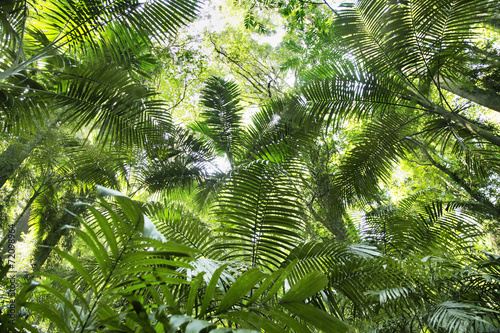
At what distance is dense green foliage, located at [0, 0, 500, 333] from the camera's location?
837 millimetres

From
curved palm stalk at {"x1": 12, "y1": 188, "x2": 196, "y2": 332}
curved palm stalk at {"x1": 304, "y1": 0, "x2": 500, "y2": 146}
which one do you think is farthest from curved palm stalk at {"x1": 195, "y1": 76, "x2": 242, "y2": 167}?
curved palm stalk at {"x1": 12, "y1": 188, "x2": 196, "y2": 332}

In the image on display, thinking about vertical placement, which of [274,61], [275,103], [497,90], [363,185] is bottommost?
[363,185]

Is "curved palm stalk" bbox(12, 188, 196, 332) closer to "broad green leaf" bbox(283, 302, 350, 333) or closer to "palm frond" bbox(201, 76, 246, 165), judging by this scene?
"broad green leaf" bbox(283, 302, 350, 333)

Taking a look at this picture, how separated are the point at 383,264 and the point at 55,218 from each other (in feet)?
20.6

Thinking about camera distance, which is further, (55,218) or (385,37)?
(55,218)

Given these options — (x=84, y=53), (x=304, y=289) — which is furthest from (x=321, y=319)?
(x=84, y=53)

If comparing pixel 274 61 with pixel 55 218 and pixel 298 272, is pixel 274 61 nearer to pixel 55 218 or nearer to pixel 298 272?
pixel 55 218

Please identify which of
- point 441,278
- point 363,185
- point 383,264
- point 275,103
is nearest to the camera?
point 383,264

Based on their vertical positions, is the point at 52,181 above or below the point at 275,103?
below

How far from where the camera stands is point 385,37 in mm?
3264

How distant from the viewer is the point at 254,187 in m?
2.02

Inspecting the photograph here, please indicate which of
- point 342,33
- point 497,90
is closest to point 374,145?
point 342,33

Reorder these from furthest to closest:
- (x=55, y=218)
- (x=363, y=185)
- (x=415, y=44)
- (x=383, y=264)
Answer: (x=55, y=218)
(x=363, y=185)
(x=415, y=44)
(x=383, y=264)

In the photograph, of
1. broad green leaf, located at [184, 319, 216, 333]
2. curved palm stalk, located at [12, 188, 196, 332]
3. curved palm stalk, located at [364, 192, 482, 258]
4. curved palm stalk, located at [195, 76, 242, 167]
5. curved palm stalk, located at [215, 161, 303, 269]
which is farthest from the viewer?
curved palm stalk, located at [195, 76, 242, 167]
